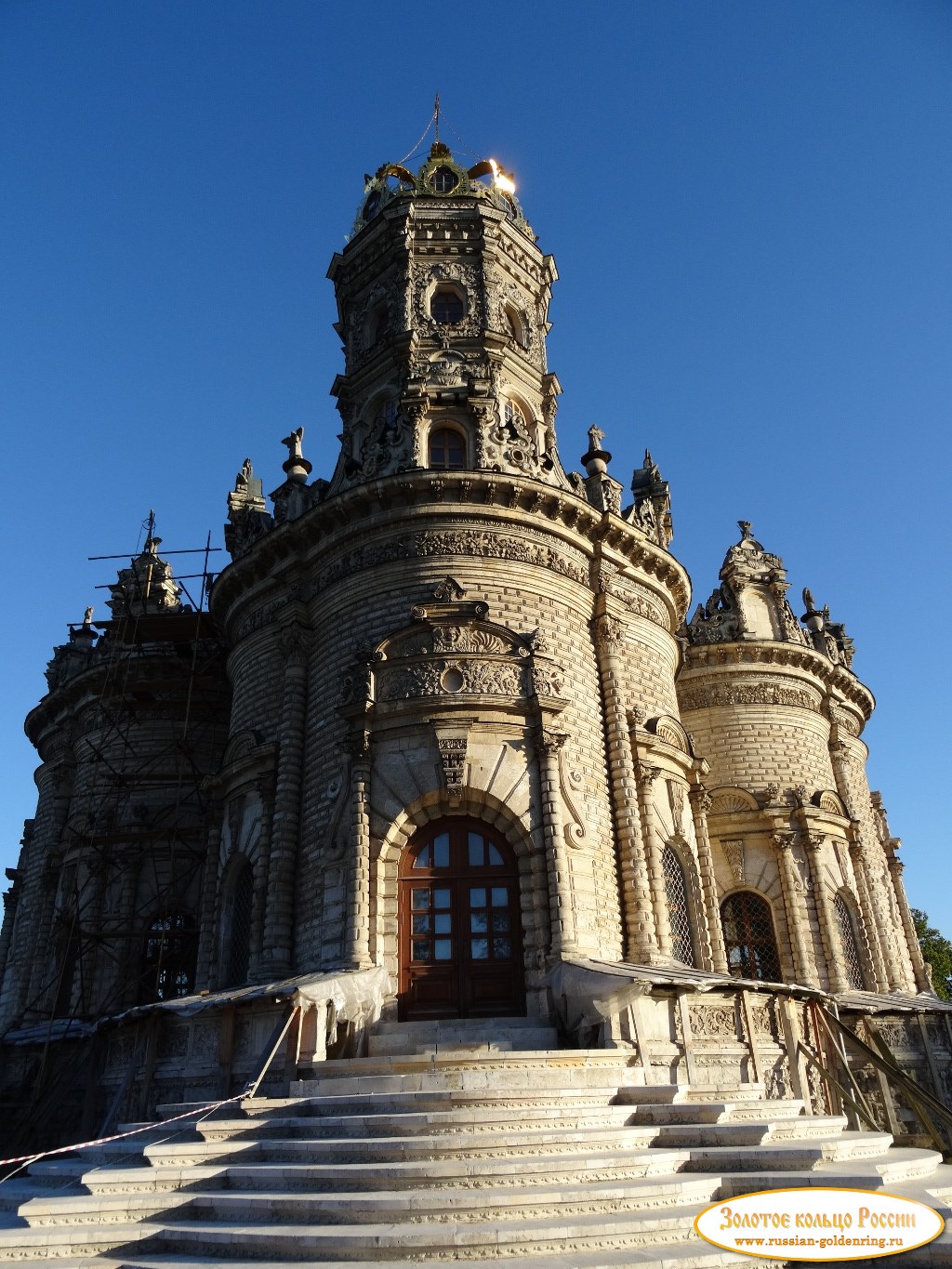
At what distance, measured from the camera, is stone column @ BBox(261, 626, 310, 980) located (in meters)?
17.2

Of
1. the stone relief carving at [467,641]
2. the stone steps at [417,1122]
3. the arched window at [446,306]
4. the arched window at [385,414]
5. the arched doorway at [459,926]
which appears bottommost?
the stone steps at [417,1122]

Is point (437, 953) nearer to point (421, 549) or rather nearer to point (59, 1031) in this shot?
point (421, 549)

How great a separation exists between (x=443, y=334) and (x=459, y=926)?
48.2 ft

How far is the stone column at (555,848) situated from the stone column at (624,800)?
2040 mm

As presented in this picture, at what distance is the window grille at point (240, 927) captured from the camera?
18906 mm

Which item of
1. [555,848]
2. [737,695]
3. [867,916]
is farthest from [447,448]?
[867,916]

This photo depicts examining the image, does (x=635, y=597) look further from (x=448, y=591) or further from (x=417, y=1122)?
(x=417, y=1122)

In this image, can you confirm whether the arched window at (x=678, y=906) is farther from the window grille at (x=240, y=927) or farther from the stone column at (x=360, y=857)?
Result: the window grille at (x=240, y=927)

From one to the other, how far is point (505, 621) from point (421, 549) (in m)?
2.34

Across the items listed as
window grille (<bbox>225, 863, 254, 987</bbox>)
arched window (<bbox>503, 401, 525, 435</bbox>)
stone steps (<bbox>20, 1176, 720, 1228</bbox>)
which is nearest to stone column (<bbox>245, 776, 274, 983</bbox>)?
window grille (<bbox>225, 863, 254, 987</bbox>)

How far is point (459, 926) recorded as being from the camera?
53.4ft

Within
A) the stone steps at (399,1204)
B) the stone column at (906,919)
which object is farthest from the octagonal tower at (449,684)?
the stone column at (906,919)

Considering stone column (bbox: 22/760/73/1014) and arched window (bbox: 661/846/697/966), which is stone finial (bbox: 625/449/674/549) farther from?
stone column (bbox: 22/760/73/1014)

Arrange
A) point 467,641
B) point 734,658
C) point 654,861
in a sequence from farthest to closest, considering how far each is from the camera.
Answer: point 734,658
point 654,861
point 467,641
